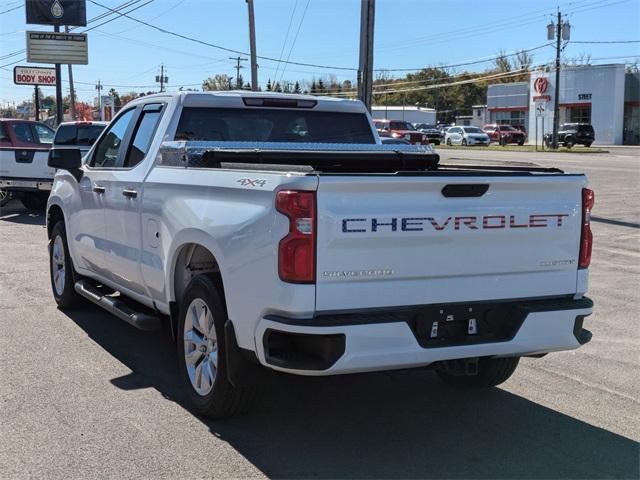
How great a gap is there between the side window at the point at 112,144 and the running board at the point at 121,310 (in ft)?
3.63

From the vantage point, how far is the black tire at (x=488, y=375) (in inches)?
194

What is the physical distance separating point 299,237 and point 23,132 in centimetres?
1539

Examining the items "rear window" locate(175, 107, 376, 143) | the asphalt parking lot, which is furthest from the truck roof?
the asphalt parking lot

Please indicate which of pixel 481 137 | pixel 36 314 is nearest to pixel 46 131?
pixel 36 314

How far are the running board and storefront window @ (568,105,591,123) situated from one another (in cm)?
6630

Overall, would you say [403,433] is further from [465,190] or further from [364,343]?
[465,190]

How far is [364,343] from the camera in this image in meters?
3.64

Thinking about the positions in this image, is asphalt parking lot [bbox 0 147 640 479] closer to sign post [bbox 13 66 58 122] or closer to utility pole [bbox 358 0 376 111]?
utility pole [bbox 358 0 376 111]

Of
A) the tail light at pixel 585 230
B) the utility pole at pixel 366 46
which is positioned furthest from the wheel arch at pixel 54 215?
the utility pole at pixel 366 46

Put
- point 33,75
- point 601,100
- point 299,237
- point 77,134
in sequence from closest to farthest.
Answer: point 299,237
point 77,134
point 33,75
point 601,100

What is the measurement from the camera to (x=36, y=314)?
23.6ft

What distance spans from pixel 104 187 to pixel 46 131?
42.8 ft

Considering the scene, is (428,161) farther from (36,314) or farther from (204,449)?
(36,314)

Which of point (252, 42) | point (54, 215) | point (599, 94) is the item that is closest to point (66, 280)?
point (54, 215)
